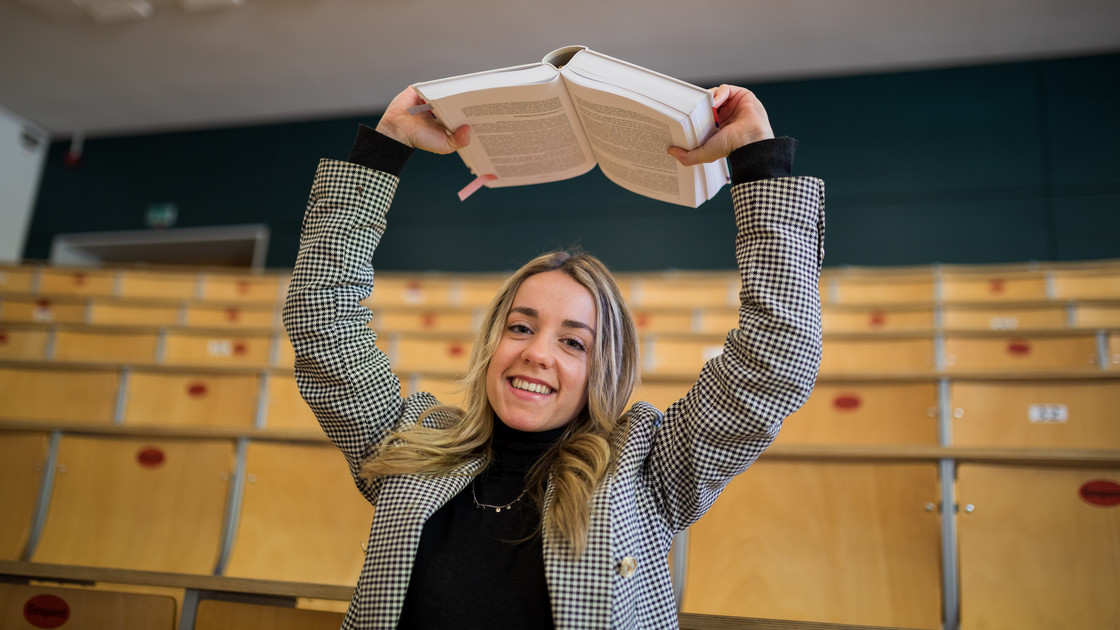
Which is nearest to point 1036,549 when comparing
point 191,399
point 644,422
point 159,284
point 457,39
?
point 644,422

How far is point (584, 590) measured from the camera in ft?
2.44

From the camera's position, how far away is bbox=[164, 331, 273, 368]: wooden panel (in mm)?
2732

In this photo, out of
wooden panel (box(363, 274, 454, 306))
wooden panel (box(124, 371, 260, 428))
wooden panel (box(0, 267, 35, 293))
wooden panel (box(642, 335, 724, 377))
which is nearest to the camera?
wooden panel (box(124, 371, 260, 428))

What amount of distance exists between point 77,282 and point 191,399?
9.36 feet

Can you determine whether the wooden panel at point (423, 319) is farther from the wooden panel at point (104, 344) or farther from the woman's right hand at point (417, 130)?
the woman's right hand at point (417, 130)

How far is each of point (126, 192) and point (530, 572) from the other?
596 centimetres

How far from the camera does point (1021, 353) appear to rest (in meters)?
2.13

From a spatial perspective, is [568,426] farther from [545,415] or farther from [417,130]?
[417,130]

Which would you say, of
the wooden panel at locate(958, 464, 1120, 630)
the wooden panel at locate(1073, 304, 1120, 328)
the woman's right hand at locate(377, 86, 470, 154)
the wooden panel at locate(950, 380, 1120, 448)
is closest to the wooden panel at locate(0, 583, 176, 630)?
the woman's right hand at locate(377, 86, 470, 154)

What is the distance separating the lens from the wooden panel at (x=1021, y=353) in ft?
6.63

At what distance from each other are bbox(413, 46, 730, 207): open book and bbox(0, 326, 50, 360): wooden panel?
2.49 m

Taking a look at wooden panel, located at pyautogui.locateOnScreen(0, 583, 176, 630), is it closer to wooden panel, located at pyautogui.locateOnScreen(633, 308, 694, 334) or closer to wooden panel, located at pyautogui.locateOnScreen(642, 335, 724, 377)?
wooden panel, located at pyautogui.locateOnScreen(642, 335, 724, 377)

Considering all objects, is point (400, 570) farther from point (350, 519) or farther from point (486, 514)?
point (350, 519)

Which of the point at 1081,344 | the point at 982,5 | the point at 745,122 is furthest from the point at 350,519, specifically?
the point at 982,5
